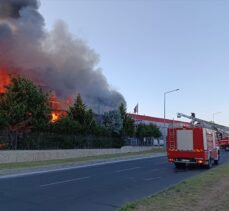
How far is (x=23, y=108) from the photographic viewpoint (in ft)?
104

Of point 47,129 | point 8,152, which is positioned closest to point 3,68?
point 47,129

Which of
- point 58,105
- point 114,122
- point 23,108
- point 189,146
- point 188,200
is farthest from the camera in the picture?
point 58,105

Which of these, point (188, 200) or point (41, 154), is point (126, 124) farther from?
point (188, 200)

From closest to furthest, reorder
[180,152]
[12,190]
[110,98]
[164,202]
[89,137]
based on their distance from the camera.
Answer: [164,202], [12,190], [180,152], [89,137], [110,98]

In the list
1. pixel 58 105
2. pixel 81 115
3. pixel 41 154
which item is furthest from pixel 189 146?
pixel 58 105

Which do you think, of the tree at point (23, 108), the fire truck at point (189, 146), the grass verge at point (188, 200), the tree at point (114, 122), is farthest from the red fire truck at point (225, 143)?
the grass verge at point (188, 200)

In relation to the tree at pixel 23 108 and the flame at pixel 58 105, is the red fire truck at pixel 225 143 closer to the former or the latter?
the flame at pixel 58 105

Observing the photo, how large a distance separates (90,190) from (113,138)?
115 ft

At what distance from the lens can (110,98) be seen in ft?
209

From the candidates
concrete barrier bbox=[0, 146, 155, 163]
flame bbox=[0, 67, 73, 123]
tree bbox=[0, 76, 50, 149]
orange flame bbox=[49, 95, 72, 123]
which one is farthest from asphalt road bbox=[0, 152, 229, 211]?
orange flame bbox=[49, 95, 72, 123]

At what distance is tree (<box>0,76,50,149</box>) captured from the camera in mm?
31391

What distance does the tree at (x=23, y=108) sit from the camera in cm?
3139

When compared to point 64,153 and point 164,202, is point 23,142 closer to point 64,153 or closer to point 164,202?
point 64,153

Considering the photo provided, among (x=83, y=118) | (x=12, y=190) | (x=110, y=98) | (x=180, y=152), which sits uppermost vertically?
(x=110, y=98)
